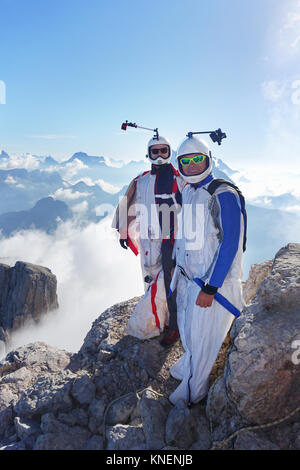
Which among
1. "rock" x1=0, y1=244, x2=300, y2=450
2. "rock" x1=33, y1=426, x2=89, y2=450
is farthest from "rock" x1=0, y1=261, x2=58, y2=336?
"rock" x1=33, y1=426, x2=89, y2=450

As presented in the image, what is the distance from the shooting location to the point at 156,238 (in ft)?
20.2

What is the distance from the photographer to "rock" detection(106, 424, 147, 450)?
127 inches

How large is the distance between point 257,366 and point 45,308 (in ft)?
262

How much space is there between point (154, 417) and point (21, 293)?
72557 millimetres

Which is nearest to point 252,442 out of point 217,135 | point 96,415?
point 96,415

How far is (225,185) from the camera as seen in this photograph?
13.4 ft

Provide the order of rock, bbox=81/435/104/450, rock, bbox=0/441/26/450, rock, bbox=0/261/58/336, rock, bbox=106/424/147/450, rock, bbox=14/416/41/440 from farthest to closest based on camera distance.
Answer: rock, bbox=0/261/58/336
rock, bbox=14/416/41/440
rock, bbox=0/441/26/450
rock, bbox=81/435/104/450
rock, bbox=106/424/147/450

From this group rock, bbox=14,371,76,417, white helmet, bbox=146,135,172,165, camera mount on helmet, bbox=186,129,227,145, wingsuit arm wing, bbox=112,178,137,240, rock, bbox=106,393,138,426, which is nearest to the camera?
rock, bbox=106,393,138,426

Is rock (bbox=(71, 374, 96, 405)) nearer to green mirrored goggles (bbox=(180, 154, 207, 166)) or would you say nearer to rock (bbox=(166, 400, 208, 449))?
rock (bbox=(166, 400, 208, 449))

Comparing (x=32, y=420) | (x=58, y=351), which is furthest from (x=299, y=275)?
(x=58, y=351)

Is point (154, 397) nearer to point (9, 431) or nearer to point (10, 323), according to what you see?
point (9, 431)

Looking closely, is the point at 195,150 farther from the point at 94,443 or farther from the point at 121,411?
the point at 94,443

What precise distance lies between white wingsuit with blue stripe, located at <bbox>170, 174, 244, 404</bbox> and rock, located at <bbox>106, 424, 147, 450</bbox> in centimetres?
73

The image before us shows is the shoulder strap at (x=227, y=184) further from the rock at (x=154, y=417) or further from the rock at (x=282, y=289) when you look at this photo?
the rock at (x=154, y=417)
